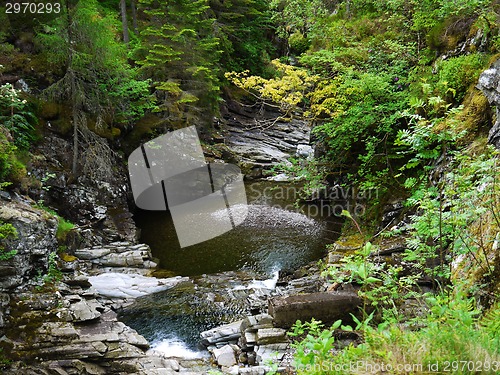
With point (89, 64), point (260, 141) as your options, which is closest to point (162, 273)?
point (89, 64)

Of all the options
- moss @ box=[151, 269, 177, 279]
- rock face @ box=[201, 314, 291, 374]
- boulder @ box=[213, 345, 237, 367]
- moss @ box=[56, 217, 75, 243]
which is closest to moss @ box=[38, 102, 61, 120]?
moss @ box=[56, 217, 75, 243]

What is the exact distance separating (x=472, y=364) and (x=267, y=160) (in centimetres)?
2047

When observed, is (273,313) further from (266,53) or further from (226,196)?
(266,53)

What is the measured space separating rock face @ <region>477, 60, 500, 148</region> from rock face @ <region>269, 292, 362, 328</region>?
3.97 meters

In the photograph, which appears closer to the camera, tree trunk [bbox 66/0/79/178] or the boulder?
the boulder

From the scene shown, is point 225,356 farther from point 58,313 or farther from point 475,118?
point 475,118

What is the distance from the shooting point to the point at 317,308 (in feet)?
25.0

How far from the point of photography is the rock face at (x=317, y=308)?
25.0 feet

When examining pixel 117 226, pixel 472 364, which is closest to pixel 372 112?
pixel 472 364

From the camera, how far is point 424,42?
34.2ft

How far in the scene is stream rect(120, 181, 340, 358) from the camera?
9.52m

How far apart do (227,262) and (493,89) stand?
9.58 metres

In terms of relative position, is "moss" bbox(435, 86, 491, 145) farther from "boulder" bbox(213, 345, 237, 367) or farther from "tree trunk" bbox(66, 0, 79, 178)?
"tree trunk" bbox(66, 0, 79, 178)

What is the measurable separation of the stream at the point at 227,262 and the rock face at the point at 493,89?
21.7ft
